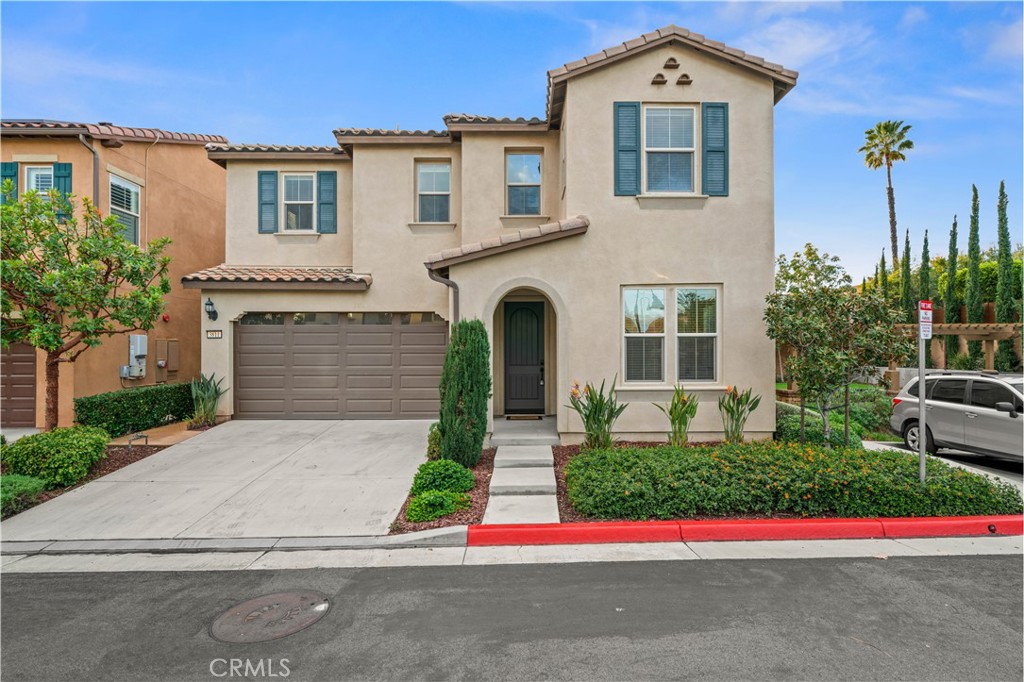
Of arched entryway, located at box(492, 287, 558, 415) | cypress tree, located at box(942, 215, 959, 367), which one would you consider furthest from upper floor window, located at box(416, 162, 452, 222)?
cypress tree, located at box(942, 215, 959, 367)

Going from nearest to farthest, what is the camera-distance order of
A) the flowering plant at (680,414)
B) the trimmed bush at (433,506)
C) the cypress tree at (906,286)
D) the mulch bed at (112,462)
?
1. the trimmed bush at (433,506)
2. the mulch bed at (112,462)
3. the flowering plant at (680,414)
4. the cypress tree at (906,286)

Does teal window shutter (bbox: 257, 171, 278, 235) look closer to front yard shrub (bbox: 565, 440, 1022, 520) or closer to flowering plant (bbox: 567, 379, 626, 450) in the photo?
flowering plant (bbox: 567, 379, 626, 450)

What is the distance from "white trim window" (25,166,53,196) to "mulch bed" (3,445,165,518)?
6314 mm

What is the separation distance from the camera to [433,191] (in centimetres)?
1244

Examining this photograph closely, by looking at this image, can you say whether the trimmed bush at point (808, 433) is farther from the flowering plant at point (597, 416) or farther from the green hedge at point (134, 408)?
the green hedge at point (134, 408)

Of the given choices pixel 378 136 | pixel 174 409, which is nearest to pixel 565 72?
pixel 378 136

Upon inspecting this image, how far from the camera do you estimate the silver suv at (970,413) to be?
8.47 meters

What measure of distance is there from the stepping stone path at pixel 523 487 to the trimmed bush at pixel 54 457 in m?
6.19

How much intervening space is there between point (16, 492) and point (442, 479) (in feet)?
17.6

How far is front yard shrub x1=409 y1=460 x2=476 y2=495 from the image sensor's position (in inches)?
271

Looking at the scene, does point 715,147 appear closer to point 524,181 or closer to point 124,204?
point 524,181

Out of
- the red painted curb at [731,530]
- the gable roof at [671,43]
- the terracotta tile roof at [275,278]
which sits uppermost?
the gable roof at [671,43]

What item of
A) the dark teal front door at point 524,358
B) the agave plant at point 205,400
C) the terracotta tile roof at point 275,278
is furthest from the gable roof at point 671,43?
the agave plant at point 205,400

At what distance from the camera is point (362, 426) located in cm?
1142
